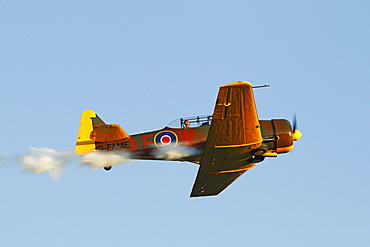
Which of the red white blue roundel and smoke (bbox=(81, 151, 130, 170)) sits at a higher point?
the red white blue roundel

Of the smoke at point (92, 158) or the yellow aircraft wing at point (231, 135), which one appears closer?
the yellow aircraft wing at point (231, 135)

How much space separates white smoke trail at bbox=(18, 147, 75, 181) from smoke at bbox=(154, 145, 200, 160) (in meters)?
2.77

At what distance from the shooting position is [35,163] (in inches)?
784

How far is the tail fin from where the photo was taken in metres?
19.8

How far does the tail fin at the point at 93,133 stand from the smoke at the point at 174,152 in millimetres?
1171

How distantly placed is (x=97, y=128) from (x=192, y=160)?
3.19 m

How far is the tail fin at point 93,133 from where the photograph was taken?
19828mm

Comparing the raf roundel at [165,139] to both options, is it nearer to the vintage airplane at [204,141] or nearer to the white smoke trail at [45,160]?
the vintage airplane at [204,141]

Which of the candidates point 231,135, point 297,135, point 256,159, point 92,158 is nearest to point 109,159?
point 92,158

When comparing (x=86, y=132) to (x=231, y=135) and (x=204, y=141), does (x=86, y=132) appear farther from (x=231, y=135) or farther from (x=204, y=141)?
(x=231, y=135)

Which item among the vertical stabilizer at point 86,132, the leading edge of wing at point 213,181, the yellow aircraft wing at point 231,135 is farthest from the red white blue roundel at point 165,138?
the vertical stabilizer at point 86,132

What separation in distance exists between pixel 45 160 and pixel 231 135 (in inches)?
237

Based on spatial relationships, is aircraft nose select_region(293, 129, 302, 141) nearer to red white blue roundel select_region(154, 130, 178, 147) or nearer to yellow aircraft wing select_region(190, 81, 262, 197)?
yellow aircraft wing select_region(190, 81, 262, 197)

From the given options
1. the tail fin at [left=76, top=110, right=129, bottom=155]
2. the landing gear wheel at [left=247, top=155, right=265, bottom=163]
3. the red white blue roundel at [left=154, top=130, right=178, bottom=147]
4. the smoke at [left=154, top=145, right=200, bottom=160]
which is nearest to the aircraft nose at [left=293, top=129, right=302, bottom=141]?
the landing gear wheel at [left=247, top=155, right=265, bottom=163]
